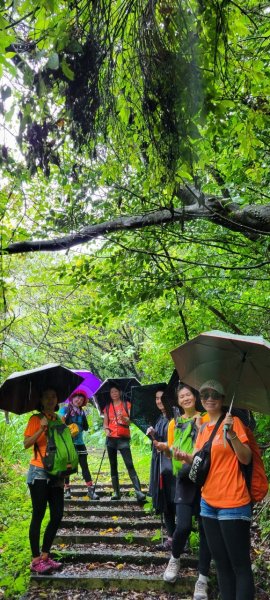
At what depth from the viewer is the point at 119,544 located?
569cm

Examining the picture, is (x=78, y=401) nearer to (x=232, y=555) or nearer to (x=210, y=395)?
(x=210, y=395)

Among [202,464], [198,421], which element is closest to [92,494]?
[198,421]

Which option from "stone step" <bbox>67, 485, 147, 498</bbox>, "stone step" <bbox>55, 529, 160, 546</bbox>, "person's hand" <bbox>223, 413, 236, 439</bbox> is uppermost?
"person's hand" <bbox>223, 413, 236, 439</bbox>

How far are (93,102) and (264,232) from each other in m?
2.17

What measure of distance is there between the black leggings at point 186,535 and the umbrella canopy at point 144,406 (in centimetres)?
193

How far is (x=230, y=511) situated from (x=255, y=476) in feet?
0.99

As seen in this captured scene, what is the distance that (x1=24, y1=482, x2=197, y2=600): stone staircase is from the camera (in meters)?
4.50

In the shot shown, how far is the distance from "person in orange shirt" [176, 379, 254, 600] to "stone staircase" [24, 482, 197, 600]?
4.88ft

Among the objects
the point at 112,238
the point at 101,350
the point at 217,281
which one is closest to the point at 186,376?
the point at 112,238

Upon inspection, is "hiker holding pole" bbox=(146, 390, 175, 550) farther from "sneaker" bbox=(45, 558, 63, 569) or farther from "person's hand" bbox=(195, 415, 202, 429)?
"sneaker" bbox=(45, 558, 63, 569)

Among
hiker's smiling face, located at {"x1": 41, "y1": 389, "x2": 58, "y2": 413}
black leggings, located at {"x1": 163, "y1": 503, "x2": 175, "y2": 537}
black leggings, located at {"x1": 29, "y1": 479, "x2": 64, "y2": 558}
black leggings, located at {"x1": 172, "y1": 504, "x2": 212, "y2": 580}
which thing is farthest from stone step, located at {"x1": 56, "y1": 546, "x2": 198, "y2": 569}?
hiker's smiling face, located at {"x1": 41, "y1": 389, "x2": 58, "y2": 413}

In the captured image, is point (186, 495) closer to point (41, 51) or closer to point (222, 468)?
point (222, 468)

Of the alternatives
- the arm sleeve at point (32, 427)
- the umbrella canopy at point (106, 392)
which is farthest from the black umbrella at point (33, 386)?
the umbrella canopy at point (106, 392)

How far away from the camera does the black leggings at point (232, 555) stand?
122 inches
